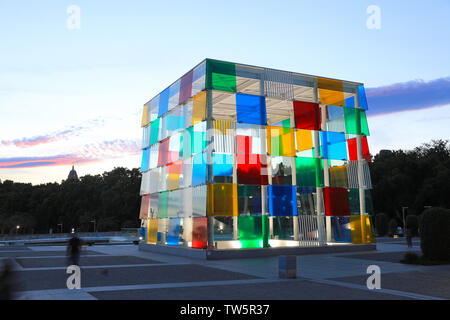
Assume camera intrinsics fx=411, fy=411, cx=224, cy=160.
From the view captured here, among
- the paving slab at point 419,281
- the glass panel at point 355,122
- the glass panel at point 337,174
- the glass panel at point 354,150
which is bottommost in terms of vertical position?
the paving slab at point 419,281

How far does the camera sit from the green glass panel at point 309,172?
2773cm

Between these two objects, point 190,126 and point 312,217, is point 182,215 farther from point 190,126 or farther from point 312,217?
point 312,217

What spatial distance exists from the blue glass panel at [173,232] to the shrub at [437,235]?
14984mm

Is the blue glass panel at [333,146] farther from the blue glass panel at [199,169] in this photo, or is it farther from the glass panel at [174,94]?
the glass panel at [174,94]

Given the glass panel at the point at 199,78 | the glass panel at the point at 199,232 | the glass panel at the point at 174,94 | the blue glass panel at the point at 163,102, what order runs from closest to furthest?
1. the glass panel at the point at 199,232
2. the glass panel at the point at 199,78
3. the glass panel at the point at 174,94
4. the blue glass panel at the point at 163,102

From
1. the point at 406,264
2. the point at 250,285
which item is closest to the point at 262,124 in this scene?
the point at 406,264

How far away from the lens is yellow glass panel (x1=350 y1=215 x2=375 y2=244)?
93.9 feet

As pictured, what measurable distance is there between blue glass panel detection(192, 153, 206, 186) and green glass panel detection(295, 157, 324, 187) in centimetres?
686

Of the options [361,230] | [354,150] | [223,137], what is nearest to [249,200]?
[223,137]

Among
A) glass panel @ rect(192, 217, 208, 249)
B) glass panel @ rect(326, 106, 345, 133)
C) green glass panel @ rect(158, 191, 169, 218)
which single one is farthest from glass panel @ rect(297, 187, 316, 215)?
green glass panel @ rect(158, 191, 169, 218)

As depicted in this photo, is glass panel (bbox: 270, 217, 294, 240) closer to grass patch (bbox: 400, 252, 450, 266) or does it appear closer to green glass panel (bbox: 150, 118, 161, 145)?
grass patch (bbox: 400, 252, 450, 266)

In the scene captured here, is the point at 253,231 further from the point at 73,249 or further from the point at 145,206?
the point at 73,249

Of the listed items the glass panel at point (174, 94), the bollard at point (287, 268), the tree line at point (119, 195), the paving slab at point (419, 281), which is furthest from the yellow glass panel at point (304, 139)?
the tree line at point (119, 195)

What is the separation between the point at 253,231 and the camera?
2528 cm
